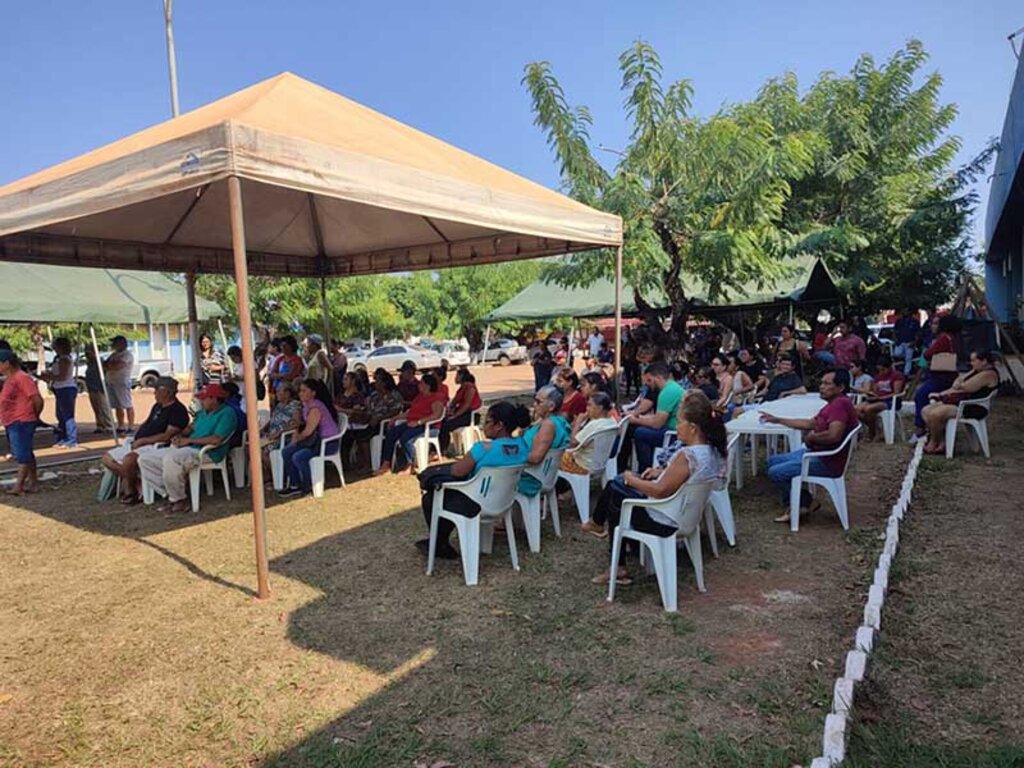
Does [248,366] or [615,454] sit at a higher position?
[248,366]

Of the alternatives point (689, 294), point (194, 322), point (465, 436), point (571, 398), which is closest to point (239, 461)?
point (465, 436)

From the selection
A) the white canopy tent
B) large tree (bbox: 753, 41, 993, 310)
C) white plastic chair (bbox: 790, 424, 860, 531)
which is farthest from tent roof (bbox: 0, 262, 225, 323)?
large tree (bbox: 753, 41, 993, 310)

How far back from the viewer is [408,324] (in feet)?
136

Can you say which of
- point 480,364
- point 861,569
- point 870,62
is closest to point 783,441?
point 861,569

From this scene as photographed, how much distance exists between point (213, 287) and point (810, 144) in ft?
64.8

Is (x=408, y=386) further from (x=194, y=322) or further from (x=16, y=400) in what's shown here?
(x=16, y=400)

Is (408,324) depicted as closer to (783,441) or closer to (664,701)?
(783,441)

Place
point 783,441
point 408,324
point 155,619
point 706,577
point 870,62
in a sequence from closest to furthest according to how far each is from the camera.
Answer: point 155,619 < point 706,577 < point 783,441 < point 870,62 < point 408,324

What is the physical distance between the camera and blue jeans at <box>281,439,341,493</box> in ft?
21.5

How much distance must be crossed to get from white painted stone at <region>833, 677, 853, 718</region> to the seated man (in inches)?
229

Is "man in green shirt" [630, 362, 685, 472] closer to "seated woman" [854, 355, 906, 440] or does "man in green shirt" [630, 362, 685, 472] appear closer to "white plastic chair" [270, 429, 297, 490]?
"white plastic chair" [270, 429, 297, 490]

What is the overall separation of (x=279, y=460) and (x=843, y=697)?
17.5 ft

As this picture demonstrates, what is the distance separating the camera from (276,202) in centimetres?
820

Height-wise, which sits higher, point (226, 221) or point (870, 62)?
point (870, 62)
